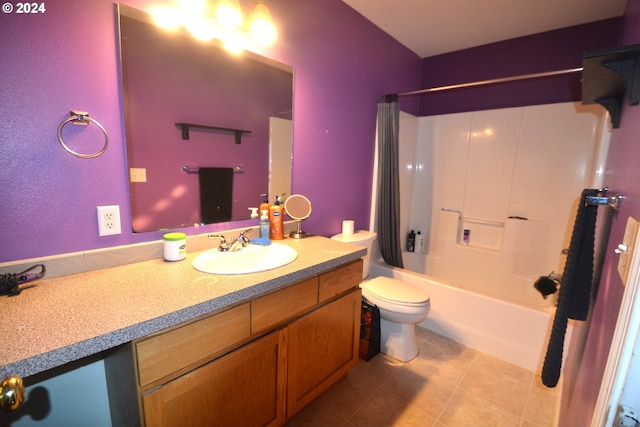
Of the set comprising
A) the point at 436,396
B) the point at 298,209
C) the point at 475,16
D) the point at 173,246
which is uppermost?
the point at 475,16

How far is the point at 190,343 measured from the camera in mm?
913

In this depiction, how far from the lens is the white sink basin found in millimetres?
1262

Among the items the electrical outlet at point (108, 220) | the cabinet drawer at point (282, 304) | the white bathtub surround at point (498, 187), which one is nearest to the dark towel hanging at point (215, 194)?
the electrical outlet at point (108, 220)

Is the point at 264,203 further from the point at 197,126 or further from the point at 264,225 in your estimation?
the point at 197,126

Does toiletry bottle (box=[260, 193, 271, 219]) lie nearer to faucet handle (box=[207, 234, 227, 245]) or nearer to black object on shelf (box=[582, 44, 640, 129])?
Result: faucet handle (box=[207, 234, 227, 245])

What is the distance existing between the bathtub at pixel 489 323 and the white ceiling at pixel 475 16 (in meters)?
2.00

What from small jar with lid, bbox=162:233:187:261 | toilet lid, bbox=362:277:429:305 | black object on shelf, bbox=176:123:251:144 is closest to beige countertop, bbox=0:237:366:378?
small jar with lid, bbox=162:233:187:261

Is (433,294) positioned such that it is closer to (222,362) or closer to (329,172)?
(329,172)

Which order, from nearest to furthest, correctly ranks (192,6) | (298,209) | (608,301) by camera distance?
(608,301)
(192,6)
(298,209)

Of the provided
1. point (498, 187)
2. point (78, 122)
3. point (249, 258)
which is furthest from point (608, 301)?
point (498, 187)

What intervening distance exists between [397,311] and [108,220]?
1.63 metres

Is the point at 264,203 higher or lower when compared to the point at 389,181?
lower

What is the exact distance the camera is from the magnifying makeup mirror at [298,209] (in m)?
1.79

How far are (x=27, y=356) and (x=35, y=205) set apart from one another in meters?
0.60
